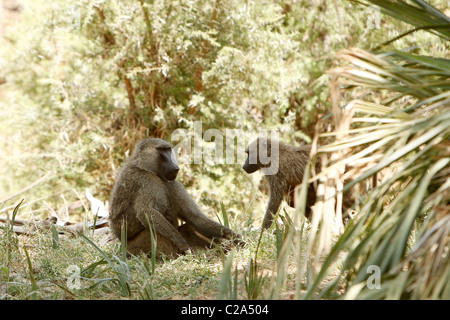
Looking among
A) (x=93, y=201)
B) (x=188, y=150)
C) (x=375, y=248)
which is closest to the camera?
(x=375, y=248)

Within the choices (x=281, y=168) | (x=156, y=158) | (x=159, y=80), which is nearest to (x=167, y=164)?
(x=156, y=158)

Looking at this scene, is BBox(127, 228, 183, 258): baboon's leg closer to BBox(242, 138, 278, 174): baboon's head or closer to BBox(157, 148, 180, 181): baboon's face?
BBox(157, 148, 180, 181): baboon's face

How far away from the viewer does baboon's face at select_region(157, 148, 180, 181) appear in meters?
4.41

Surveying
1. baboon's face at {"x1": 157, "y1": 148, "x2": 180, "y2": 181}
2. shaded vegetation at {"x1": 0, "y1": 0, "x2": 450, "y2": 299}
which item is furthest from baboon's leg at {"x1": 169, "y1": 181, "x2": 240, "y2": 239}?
shaded vegetation at {"x1": 0, "y1": 0, "x2": 450, "y2": 299}

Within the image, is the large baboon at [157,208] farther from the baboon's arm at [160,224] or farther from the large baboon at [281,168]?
the large baboon at [281,168]

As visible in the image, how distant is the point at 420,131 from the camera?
2314 mm

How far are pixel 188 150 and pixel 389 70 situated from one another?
6.15 meters

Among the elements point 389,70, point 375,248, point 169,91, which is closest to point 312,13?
point 169,91

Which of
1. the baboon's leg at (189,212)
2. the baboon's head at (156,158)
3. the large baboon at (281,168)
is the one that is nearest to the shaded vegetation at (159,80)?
the large baboon at (281,168)

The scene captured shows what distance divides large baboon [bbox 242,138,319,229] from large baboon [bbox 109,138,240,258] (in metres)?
0.98

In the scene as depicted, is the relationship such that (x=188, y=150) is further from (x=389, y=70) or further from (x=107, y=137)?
(x=389, y=70)

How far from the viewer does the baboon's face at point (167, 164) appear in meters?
4.41

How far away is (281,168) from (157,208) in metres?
1.65

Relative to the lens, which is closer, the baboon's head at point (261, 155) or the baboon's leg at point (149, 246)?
the baboon's leg at point (149, 246)
